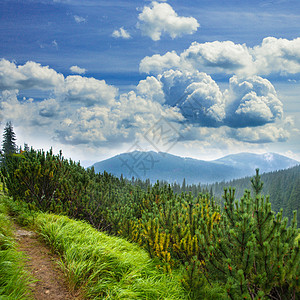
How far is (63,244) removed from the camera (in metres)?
5.34

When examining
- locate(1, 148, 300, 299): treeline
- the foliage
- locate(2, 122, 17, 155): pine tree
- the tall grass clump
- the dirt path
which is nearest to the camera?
the foliage

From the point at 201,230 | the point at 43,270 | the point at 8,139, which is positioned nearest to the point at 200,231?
the point at 201,230

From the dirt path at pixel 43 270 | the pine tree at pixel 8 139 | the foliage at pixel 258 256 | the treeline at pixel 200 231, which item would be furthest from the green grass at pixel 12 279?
the pine tree at pixel 8 139

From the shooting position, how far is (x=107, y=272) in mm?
4562

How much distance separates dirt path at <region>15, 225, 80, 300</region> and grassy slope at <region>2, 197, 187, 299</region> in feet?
0.54

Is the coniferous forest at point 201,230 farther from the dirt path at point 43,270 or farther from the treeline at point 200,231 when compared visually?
the dirt path at point 43,270

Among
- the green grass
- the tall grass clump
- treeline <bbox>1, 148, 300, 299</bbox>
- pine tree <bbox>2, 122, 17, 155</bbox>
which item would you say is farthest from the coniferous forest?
pine tree <bbox>2, 122, 17, 155</bbox>

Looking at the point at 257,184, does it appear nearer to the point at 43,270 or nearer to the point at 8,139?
the point at 43,270

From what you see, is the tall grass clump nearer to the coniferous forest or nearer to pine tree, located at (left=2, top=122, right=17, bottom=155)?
the coniferous forest

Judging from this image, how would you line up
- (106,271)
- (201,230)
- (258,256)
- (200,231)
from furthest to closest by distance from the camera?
(200,231) < (201,230) < (106,271) < (258,256)

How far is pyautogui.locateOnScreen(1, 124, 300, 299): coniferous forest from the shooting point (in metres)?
3.60

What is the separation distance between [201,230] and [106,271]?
2.12m

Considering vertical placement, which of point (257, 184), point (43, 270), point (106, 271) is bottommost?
point (43, 270)

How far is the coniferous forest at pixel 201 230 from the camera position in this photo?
11.8ft
